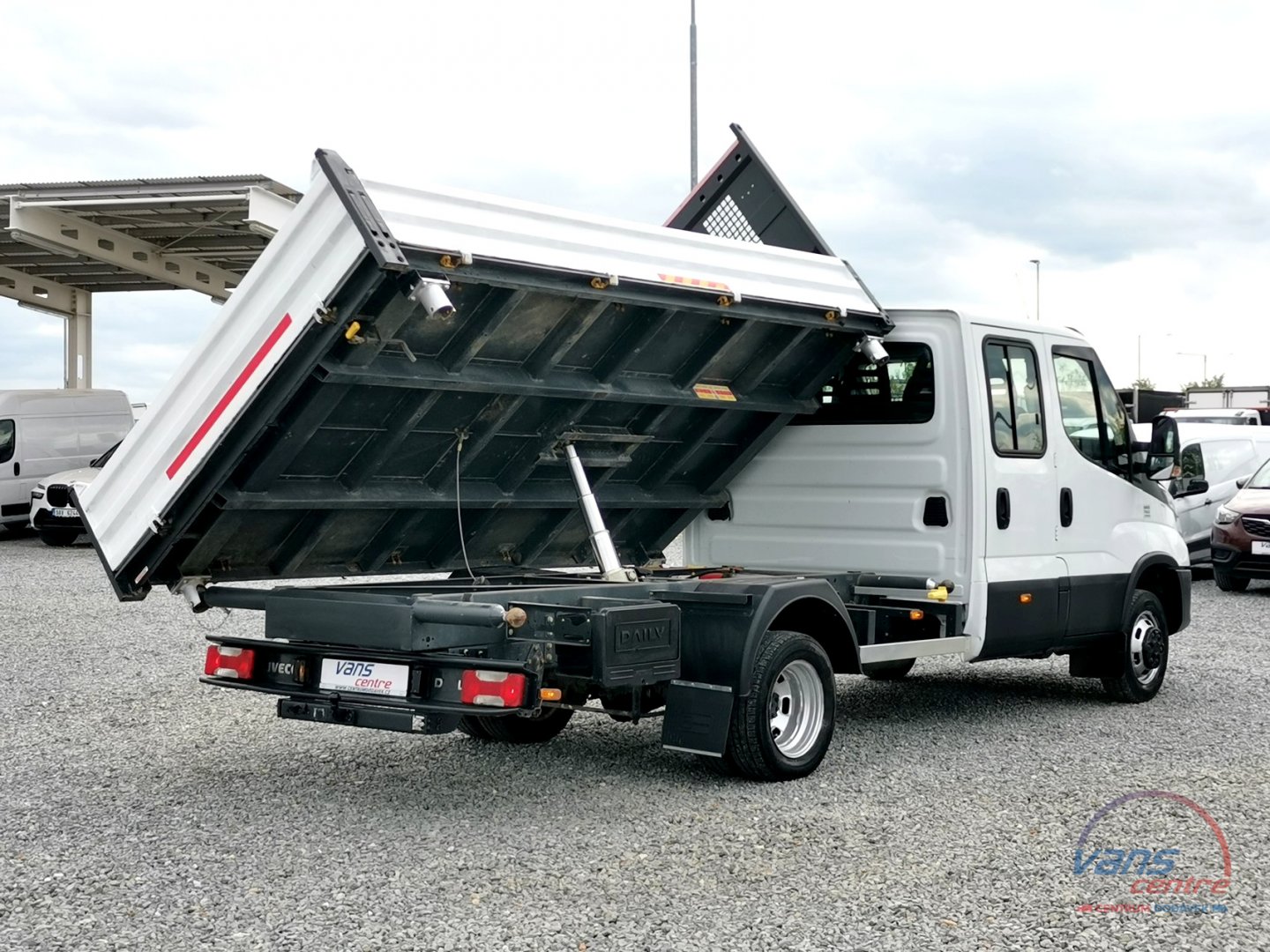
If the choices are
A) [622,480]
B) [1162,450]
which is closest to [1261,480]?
[1162,450]

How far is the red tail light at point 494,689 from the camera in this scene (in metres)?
5.91

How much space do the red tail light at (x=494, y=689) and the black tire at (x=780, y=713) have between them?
3.77ft

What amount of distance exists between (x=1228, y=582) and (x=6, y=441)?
18301 millimetres

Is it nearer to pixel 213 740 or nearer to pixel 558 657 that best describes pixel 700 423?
pixel 558 657

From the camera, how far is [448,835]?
19.8 feet

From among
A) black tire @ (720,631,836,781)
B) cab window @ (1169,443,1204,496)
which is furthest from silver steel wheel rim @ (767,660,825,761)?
cab window @ (1169,443,1204,496)

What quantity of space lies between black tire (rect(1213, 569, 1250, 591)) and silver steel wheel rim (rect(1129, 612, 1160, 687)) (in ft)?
26.8

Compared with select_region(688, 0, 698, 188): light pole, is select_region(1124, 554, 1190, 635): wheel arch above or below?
below

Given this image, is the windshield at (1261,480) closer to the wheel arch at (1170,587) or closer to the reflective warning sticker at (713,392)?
the wheel arch at (1170,587)

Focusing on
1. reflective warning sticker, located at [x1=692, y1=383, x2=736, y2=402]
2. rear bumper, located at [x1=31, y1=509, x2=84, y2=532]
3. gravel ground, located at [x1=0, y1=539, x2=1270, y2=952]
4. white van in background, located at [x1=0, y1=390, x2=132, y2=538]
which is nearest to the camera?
gravel ground, located at [x1=0, y1=539, x2=1270, y2=952]

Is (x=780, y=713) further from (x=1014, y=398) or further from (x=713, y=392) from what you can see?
(x=1014, y=398)

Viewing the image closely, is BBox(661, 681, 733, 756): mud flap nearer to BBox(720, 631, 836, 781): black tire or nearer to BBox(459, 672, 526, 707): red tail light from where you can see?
BBox(720, 631, 836, 781): black tire

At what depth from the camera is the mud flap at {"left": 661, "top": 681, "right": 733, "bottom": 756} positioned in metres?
6.45

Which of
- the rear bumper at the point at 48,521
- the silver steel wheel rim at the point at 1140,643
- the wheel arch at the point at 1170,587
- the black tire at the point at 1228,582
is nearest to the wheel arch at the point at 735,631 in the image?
the silver steel wheel rim at the point at 1140,643
